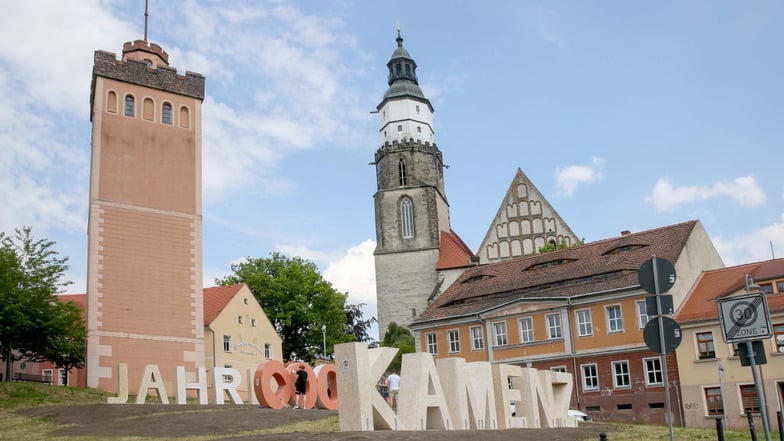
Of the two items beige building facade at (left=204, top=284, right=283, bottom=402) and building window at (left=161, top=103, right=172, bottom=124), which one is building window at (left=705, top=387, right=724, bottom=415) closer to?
beige building facade at (left=204, top=284, right=283, bottom=402)

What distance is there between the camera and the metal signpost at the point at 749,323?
12.0 metres

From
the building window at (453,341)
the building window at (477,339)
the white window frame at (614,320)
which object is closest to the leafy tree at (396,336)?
the building window at (453,341)

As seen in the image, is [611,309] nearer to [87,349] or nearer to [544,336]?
[544,336]

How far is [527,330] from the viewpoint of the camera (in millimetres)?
44406

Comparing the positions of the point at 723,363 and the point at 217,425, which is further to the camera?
the point at 723,363

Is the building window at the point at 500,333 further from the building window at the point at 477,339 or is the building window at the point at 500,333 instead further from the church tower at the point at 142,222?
the church tower at the point at 142,222

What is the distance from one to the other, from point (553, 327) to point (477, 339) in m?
4.96

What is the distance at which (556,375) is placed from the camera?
85.0 ft

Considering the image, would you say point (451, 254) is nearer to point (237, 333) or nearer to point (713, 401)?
point (237, 333)

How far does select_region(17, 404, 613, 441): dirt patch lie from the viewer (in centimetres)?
1650

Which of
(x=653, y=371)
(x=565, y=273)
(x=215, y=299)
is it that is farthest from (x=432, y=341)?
(x=653, y=371)

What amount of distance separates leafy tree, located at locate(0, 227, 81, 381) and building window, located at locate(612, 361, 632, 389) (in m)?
24.7

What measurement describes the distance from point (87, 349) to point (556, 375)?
21.1 meters

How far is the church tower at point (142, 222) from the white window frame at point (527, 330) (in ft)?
54.4
